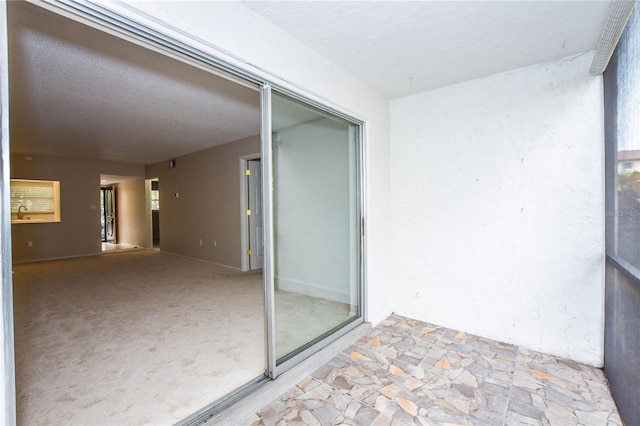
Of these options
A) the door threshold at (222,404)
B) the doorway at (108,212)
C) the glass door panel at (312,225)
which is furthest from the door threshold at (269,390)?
the doorway at (108,212)

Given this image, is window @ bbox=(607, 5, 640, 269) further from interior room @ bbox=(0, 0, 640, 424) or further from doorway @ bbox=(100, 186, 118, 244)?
doorway @ bbox=(100, 186, 118, 244)

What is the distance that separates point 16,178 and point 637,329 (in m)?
9.83

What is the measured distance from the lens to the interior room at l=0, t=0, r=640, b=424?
172 cm

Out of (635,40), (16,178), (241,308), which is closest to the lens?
(635,40)

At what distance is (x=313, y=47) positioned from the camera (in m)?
2.18

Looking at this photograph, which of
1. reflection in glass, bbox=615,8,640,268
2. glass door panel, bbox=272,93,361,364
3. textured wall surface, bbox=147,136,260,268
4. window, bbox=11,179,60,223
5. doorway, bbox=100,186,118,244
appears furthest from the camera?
doorway, bbox=100,186,118,244

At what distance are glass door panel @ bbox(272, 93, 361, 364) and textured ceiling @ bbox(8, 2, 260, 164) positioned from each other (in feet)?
3.74

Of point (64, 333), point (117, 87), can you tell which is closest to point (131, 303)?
point (64, 333)

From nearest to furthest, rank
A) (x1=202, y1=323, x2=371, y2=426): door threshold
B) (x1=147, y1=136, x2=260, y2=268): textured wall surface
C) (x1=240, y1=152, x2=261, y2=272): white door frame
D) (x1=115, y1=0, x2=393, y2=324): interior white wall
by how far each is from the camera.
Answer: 1. (x1=115, y1=0, x2=393, y2=324): interior white wall
2. (x1=202, y1=323, x2=371, y2=426): door threshold
3. (x1=240, y1=152, x2=261, y2=272): white door frame
4. (x1=147, y1=136, x2=260, y2=268): textured wall surface

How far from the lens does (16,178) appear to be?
6.39 meters

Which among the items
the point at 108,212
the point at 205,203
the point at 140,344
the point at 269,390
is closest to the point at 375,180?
the point at 269,390

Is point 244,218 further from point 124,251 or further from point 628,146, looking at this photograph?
point 628,146

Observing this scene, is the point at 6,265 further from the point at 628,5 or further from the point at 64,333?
the point at 628,5

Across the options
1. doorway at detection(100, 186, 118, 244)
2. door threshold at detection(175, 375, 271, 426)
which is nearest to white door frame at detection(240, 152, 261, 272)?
door threshold at detection(175, 375, 271, 426)
